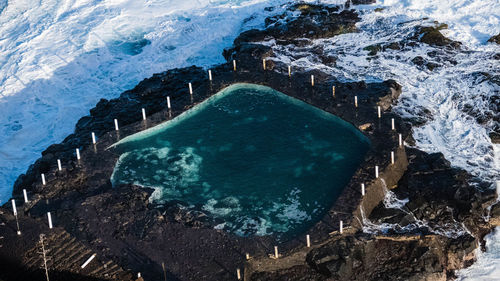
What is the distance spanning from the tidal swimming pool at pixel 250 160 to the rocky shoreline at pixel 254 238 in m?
0.60

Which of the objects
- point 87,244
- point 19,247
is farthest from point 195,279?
point 19,247

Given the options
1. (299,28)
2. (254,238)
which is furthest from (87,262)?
(299,28)

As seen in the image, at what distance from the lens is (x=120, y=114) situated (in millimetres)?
32250

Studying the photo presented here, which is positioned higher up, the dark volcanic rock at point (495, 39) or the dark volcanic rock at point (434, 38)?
the dark volcanic rock at point (434, 38)

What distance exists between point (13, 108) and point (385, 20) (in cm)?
2169

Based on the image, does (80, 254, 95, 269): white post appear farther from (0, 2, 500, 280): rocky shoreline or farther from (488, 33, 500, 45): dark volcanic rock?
(488, 33, 500, 45): dark volcanic rock

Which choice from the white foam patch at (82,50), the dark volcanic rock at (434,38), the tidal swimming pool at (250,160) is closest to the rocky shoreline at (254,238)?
the tidal swimming pool at (250,160)

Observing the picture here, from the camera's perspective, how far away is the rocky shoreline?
22.3 metres

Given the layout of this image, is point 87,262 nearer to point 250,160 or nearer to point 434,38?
point 250,160

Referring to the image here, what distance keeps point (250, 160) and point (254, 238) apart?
4941 millimetres

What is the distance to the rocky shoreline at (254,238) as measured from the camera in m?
22.3

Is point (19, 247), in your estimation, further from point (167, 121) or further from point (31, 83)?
point (31, 83)

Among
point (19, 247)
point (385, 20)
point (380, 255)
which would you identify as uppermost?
point (385, 20)

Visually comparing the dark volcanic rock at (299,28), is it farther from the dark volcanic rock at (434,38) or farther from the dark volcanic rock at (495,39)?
the dark volcanic rock at (495,39)
